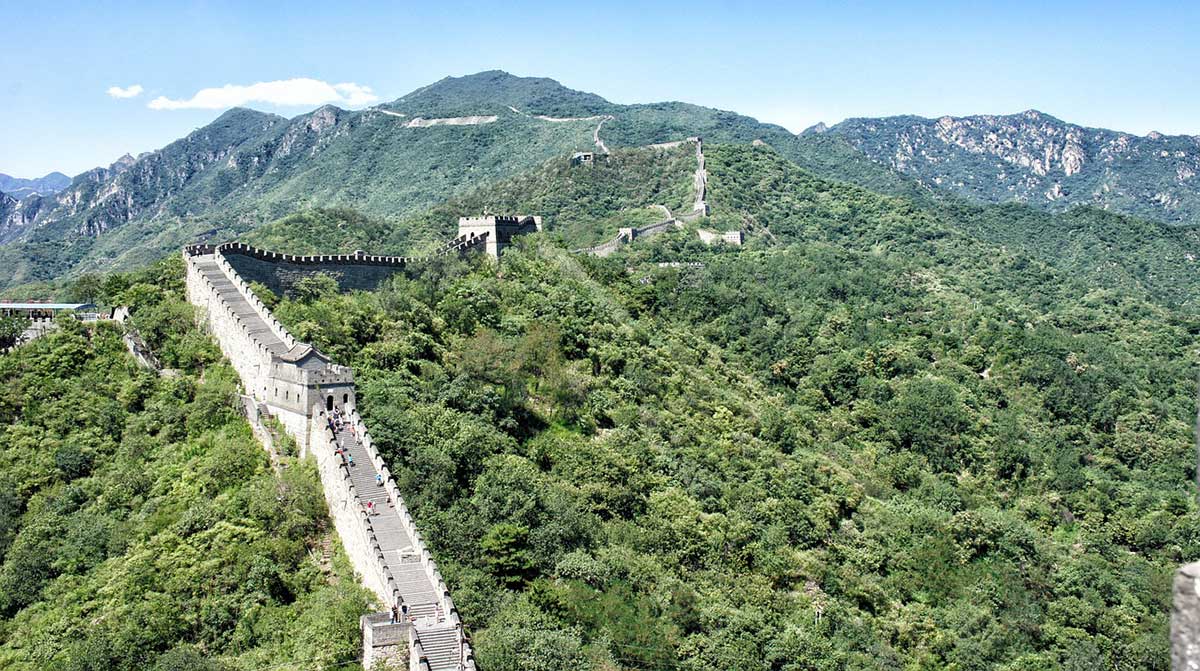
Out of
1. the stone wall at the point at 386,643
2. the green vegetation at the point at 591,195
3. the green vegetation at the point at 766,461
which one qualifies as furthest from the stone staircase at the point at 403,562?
the green vegetation at the point at 591,195

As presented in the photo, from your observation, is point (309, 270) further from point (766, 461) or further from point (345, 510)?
point (766, 461)

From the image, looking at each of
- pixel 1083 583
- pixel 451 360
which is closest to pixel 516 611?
pixel 451 360

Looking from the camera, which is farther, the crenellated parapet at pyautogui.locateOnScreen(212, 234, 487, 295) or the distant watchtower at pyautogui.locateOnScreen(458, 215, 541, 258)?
the distant watchtower at pyautogui.locateOnScreen(458, 215, 541, 258)

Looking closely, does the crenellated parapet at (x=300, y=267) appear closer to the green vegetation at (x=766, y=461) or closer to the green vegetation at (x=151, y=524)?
the green vegetation at (x=766, y=461)

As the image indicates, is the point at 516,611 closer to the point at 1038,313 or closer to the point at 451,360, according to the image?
the point at 451,360

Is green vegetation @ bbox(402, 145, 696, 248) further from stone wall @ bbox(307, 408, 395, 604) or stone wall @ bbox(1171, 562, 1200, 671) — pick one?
stone wall @ bbox(1171, 562, 1200, 671)

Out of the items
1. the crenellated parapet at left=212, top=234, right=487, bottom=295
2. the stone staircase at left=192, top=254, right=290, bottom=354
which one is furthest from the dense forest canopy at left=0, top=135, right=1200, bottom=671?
the stone staircase at left=192, top=254, right=290, bottom=354
